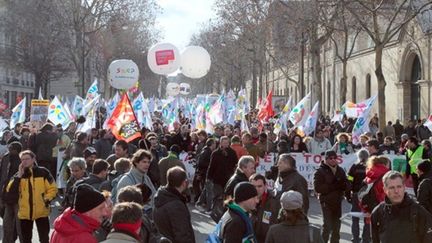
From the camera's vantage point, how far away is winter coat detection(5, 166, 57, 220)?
904 cm

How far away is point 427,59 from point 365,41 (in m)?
12.1

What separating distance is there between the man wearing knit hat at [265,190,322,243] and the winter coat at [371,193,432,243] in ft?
3.23

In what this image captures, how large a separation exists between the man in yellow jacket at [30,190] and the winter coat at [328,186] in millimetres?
3468

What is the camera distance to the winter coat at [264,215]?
7.21 metres

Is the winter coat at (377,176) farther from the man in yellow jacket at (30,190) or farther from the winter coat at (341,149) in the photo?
the winter coat at (341,149)

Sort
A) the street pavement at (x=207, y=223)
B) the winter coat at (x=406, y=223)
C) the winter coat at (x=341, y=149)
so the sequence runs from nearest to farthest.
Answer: the winter coat at (x=406, y=223) < the street pavement at (x=207, y=223) < the winter coat at (x=341, y=149)

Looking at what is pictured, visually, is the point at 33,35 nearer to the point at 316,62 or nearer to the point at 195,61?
the point at 316,62

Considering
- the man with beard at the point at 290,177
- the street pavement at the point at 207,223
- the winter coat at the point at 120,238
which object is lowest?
the street pavement at the point at 207,223

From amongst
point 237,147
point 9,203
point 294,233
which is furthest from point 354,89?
point 294,233

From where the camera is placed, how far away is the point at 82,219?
17.6 feet

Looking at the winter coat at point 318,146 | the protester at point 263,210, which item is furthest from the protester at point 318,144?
the protester at point 263,210

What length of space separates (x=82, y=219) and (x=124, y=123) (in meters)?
7.90

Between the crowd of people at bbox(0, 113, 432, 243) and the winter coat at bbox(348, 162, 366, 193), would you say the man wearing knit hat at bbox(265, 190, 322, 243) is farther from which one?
the winter coat at bbox(348, 162, 366, 193)

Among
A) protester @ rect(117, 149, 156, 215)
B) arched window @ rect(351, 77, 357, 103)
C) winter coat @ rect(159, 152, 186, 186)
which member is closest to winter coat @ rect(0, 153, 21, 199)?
winter coat @ rect(159, 152, 186, 186)
